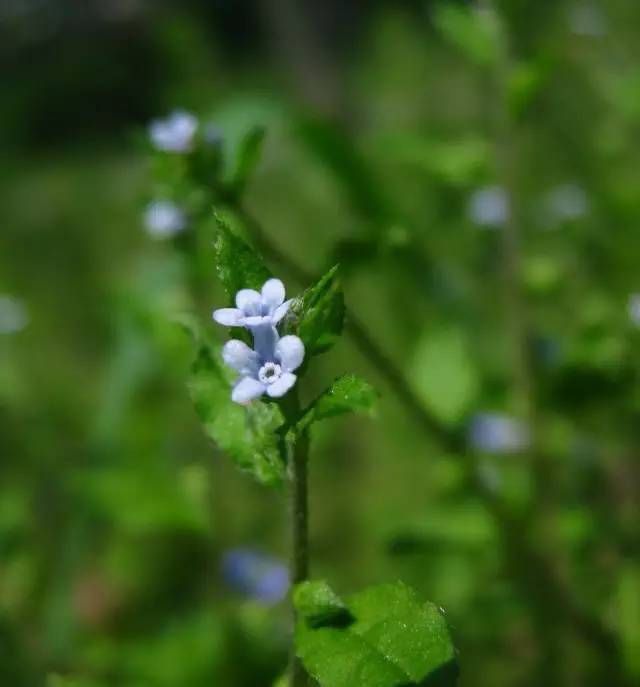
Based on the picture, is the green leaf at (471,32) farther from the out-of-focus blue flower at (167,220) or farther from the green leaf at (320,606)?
the green leaf at (320,606)

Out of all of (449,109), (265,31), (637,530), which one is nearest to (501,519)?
(637,530)

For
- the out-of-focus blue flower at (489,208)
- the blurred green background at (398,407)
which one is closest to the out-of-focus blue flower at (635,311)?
the blurred green background at (398,407)

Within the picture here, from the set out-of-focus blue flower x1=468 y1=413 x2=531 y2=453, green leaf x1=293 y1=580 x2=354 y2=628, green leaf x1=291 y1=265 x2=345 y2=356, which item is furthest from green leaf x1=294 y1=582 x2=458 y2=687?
out-of-focus blue flower x1=468 y1=413 x2=531 y2=453

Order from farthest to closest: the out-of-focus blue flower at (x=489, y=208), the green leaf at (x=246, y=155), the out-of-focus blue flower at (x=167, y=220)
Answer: the out-of-focus blue flower at (x=489, y=208), the out-of-focus blue flower at (x=167, y=220), the green leaf at (x=246, y=155)

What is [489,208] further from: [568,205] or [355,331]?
[355,331]

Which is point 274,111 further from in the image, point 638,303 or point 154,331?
point 638,303
